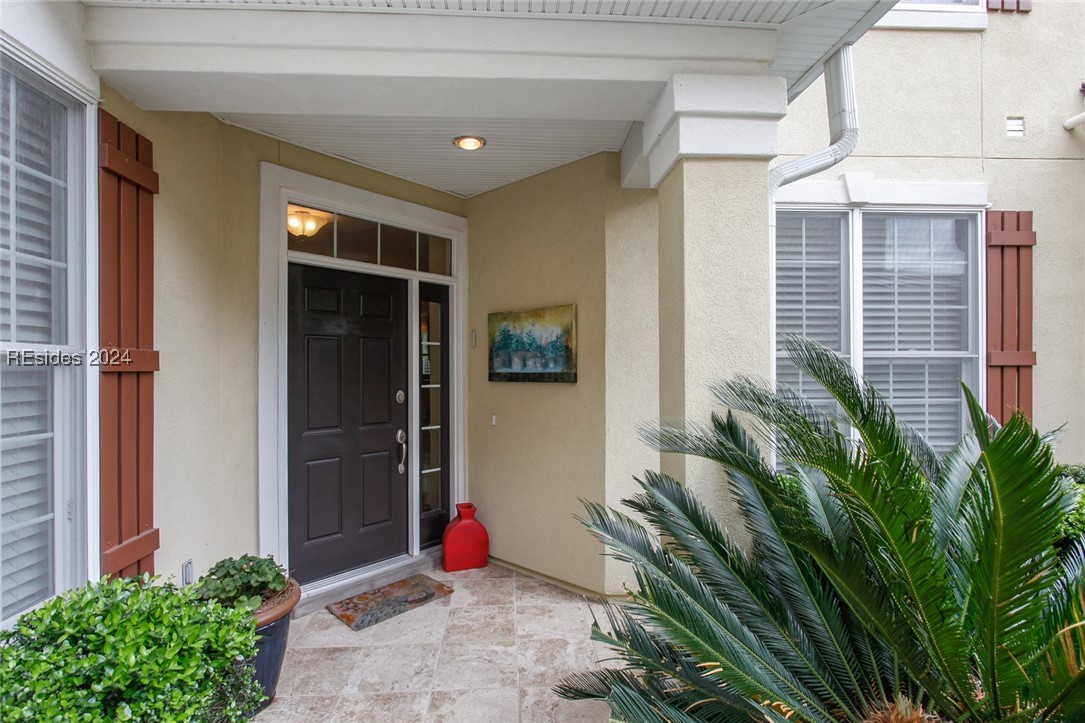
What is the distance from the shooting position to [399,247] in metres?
3.60

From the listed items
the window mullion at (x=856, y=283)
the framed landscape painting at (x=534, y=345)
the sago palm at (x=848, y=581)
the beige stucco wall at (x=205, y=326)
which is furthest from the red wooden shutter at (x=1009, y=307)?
the beige stucco wall at (x=205, y=326)

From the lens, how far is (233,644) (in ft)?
4.84

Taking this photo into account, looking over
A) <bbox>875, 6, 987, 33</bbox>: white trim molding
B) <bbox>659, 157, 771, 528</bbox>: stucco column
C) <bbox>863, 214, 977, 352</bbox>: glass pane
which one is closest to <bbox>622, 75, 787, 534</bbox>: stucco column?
<bbox>659, 157, 771, 528</bbox>: stucco column

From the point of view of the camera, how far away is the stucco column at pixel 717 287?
76.6 inches

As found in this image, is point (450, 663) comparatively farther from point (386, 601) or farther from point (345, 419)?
point (345, 419)

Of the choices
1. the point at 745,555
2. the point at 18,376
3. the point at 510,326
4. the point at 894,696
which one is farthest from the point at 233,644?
the point at 510,326

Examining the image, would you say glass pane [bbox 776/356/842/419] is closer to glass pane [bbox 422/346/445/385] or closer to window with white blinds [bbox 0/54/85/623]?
glass pane [bbox 422/346/445/385]

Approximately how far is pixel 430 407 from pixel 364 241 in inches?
49.4

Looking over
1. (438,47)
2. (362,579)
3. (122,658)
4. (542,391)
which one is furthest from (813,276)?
(122,658)

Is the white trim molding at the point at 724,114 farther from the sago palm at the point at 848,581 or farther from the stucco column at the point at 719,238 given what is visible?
the sago palm at the point at 848,581

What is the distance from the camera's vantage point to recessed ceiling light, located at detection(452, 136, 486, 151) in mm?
2898

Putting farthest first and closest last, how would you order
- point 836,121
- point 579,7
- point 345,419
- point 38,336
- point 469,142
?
point 345,419
point 469,142
point 836,121
point 579,7
point 38,336

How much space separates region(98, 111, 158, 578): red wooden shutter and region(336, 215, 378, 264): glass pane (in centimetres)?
116

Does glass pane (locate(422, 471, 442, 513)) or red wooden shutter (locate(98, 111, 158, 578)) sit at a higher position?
red wooden shutter (locate(98, 111, 158, 578))
